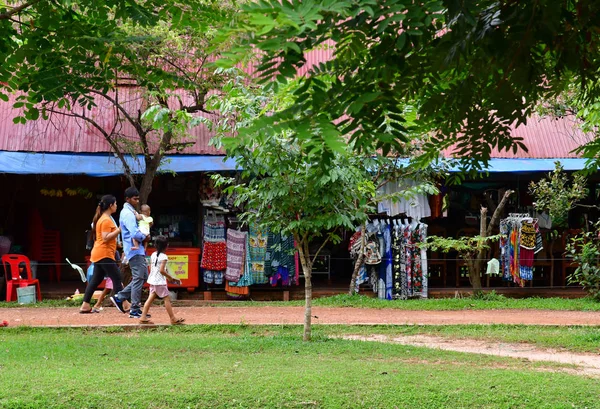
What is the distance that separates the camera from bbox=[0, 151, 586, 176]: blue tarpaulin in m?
12.9

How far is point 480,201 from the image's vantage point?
628 inches

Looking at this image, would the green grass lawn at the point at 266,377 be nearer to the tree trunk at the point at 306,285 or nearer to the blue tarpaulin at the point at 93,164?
the tree trunk at the point at 306,285

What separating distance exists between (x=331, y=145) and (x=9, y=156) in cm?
1190

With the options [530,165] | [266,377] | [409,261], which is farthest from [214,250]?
[266,377]

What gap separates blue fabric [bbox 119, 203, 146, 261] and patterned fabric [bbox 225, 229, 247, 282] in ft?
10.4

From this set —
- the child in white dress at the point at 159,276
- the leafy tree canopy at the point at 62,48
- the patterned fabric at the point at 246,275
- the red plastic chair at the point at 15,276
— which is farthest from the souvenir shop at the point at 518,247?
the leafy tree canopy at the point at 62,48

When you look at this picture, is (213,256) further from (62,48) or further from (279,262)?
(62,48)

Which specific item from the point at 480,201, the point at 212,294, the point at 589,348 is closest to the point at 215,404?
the point at 589,348

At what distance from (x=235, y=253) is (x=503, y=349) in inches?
232

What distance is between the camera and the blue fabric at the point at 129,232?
10.8m

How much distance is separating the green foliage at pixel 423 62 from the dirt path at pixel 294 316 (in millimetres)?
8016

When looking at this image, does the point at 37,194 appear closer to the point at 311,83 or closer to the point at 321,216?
the point at 321,216

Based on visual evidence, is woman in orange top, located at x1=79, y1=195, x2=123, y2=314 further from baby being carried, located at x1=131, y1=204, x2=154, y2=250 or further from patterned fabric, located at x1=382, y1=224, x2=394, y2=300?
patterned fabric, located at x1=382, y1=224, x2=394, y2=300

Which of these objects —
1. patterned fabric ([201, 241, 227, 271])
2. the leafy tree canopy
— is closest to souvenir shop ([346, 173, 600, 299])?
patterned fabric ([201, 241, 227, 271])
